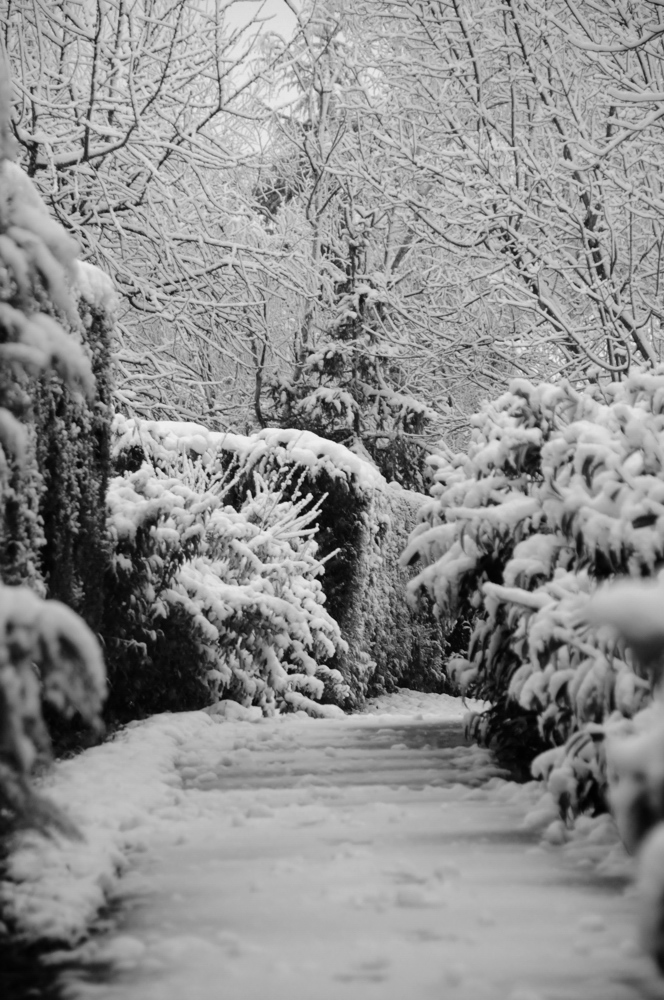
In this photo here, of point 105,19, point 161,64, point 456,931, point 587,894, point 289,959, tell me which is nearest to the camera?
point 289,959

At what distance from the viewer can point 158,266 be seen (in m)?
8.51

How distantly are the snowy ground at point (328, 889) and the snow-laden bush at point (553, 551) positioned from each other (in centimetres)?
35

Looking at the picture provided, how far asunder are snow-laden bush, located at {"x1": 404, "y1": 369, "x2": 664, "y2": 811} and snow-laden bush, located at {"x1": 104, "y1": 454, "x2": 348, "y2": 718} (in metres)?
1.51

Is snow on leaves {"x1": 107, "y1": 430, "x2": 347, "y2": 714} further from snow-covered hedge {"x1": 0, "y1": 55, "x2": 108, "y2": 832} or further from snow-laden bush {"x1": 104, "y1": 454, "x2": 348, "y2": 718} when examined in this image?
snow-covered hedge {"x1": 0, "y1": 55, "x2": 108, "y2": 832}

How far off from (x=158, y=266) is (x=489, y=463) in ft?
17.0

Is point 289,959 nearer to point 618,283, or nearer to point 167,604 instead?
point 167,604

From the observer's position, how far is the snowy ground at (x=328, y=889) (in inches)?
72.2

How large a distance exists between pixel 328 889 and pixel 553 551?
1547 mm

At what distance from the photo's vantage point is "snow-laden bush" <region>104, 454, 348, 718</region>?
5.24m

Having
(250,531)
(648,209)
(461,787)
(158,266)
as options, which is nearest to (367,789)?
(461,787)

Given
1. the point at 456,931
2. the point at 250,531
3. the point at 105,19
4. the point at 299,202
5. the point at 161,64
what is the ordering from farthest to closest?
the point at 299,202 → the point at 161,64 → the point at 105,19 → the point at 250,531 → the point at 456,931

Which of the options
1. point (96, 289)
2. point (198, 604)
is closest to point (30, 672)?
point (96, 289)

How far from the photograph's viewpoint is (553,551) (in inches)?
136

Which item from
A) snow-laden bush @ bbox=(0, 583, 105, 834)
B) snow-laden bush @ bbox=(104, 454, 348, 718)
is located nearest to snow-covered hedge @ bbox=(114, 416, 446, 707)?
snow-laden bush @ bbox=(104, 454, 348, 718)
